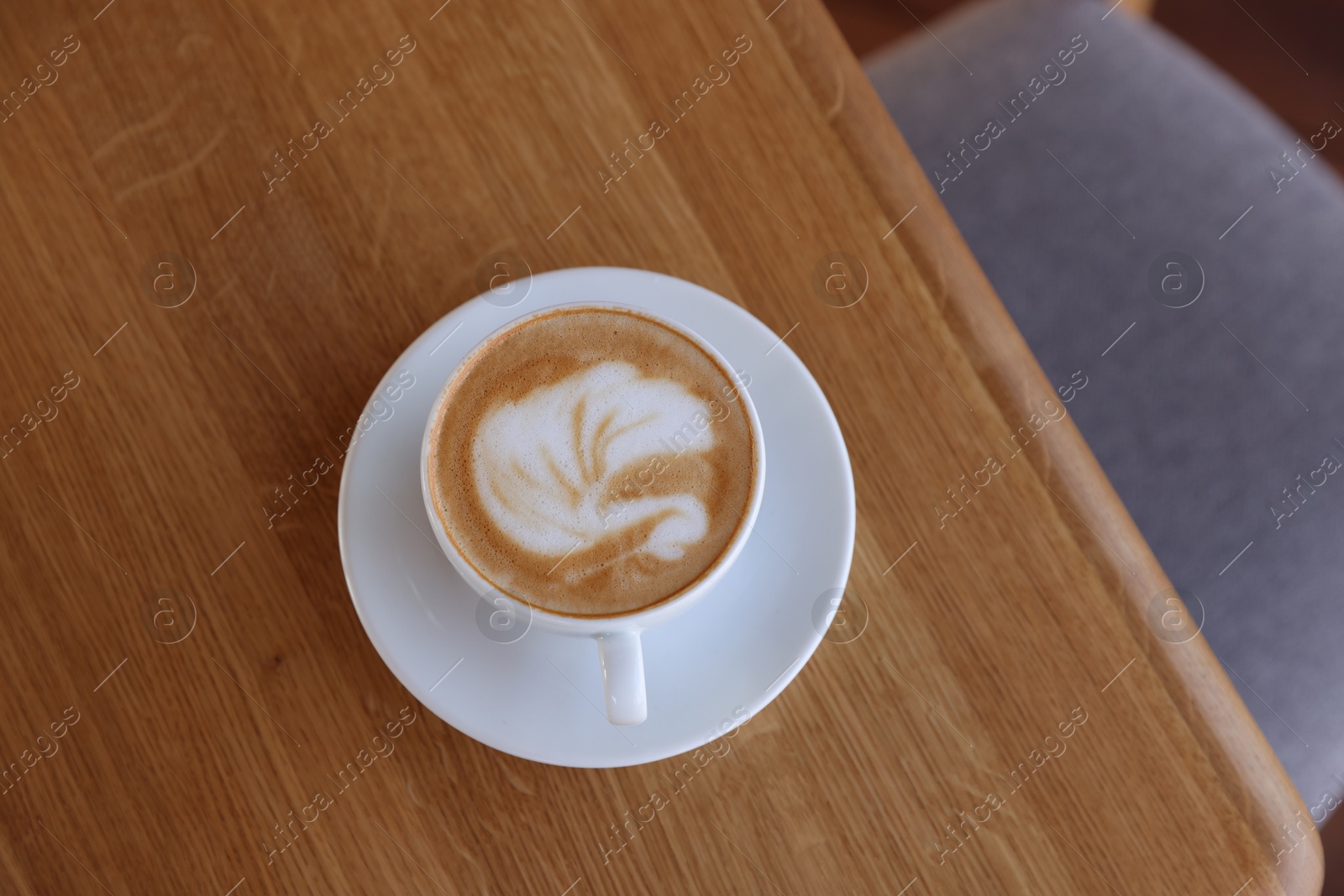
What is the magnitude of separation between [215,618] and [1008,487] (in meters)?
0.73

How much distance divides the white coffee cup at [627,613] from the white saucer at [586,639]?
1.6 inches

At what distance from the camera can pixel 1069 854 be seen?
836 mm

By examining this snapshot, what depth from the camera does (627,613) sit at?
0.73 m

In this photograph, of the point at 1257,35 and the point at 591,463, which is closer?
the point at 591,463

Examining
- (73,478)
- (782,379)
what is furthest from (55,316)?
(782,379)

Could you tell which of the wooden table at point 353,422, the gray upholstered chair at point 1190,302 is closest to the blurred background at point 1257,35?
the gray upholstered chair at point 1190,302

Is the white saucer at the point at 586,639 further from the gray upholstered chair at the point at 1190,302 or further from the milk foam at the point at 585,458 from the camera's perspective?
the gray upholstered chair at the point at 1190,302

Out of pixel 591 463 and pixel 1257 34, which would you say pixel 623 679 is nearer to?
pixel 591 463

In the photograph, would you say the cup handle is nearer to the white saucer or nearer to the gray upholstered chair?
the white saucer

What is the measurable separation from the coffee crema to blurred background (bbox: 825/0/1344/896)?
1351mm

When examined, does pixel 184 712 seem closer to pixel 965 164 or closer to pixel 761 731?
pixel 761 731

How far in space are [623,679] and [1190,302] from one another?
0.79 metres

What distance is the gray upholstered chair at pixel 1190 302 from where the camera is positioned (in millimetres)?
1052

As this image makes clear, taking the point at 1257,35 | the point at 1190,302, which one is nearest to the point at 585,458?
the point at 1190,302
